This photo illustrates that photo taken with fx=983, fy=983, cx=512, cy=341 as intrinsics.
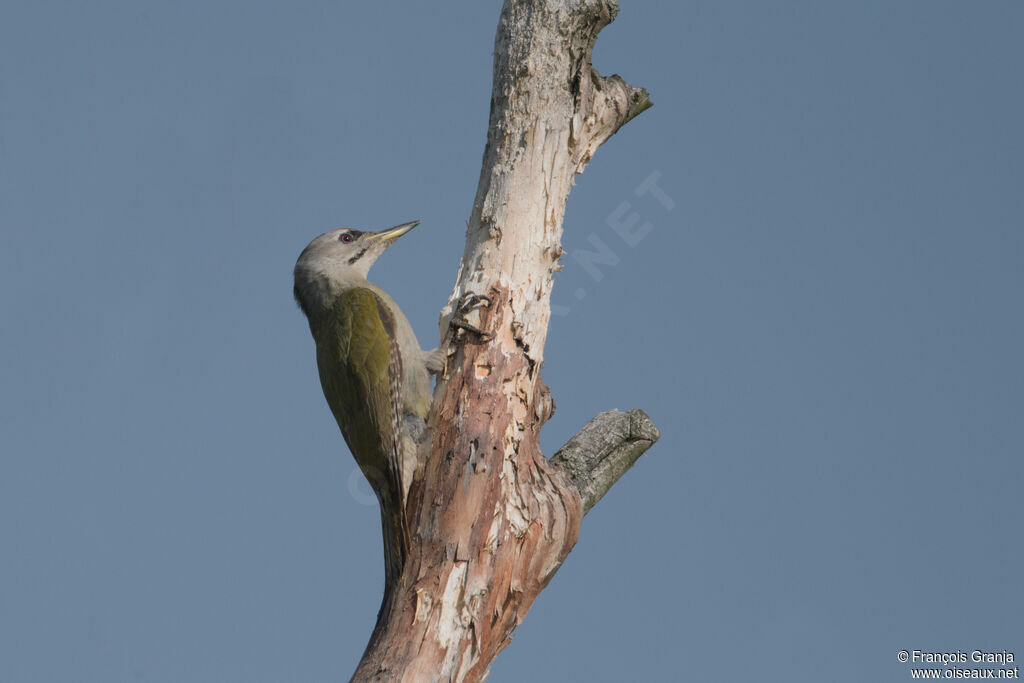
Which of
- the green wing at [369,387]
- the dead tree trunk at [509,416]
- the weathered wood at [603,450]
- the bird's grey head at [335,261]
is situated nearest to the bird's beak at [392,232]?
the bird's grey head at [335,261]

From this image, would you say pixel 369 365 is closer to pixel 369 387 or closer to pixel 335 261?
pixel 369 387

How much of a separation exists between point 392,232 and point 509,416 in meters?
2.41

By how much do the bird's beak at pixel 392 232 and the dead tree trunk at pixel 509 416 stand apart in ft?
4.91

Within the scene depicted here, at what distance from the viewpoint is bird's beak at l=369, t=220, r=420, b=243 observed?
745 centimetres

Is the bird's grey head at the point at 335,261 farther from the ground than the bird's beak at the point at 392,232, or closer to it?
closer to it

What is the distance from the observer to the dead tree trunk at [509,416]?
524 centimetres

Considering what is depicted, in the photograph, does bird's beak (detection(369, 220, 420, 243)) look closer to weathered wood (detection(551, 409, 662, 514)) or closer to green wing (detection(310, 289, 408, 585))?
green wing (detection(310, 289, 408, 585))

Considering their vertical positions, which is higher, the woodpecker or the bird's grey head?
the bird's grey head

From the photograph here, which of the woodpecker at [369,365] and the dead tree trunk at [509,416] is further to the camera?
the woodpecker at [369,365]

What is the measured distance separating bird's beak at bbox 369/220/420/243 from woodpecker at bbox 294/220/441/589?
0.02 meters

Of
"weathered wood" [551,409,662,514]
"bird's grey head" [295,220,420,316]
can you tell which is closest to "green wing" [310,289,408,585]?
"bird's grey head" [295,220,420,316]

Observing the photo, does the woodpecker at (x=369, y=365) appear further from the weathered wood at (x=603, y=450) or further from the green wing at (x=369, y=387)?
the weathered wood at (x=603, y=450)

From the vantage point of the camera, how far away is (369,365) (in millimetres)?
6402

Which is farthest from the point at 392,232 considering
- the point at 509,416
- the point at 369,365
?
the point at 509,416
